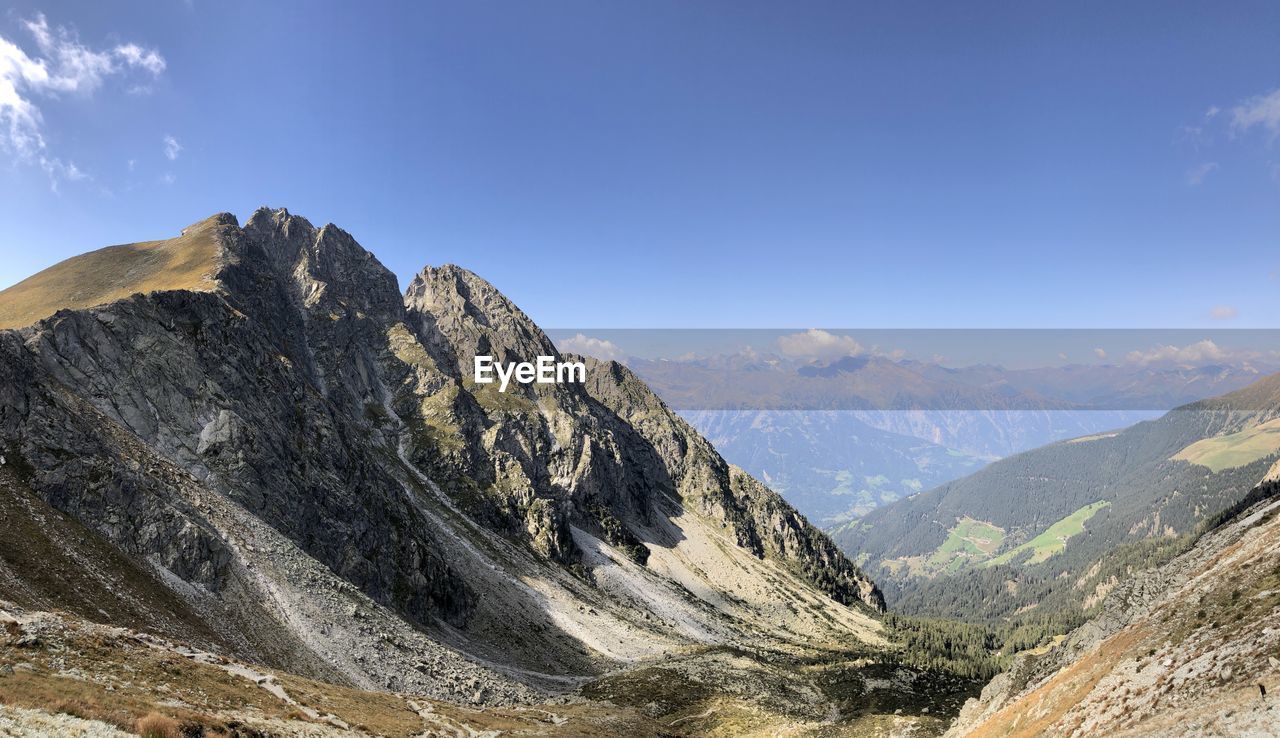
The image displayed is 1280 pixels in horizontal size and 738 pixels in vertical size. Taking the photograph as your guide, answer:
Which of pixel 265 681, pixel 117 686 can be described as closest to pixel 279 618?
pixel 265 681

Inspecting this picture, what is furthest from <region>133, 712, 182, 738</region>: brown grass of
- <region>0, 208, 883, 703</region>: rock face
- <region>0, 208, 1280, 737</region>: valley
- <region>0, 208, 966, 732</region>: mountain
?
<region>0, 208, 883, 703</region>: rock face

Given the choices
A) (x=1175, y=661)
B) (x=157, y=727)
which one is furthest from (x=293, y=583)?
(x=1175, y=661)

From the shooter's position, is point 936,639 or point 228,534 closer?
point 228,534

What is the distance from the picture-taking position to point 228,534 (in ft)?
235

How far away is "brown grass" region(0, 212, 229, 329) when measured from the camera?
120 metres

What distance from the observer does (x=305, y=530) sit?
3725 inches

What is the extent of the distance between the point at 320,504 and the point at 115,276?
310 ft

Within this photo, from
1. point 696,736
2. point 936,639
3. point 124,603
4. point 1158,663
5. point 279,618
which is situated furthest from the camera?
point 936,639

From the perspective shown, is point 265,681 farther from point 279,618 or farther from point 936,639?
point 936,639

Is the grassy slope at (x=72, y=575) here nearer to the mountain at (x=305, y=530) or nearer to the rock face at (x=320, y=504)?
the mountain at (x=305, y=530)

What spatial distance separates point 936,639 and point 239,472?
691 ft

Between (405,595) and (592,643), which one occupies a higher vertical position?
(405,595)

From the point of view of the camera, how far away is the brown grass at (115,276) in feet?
395

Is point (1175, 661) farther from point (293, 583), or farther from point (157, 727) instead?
point (293, 583)
